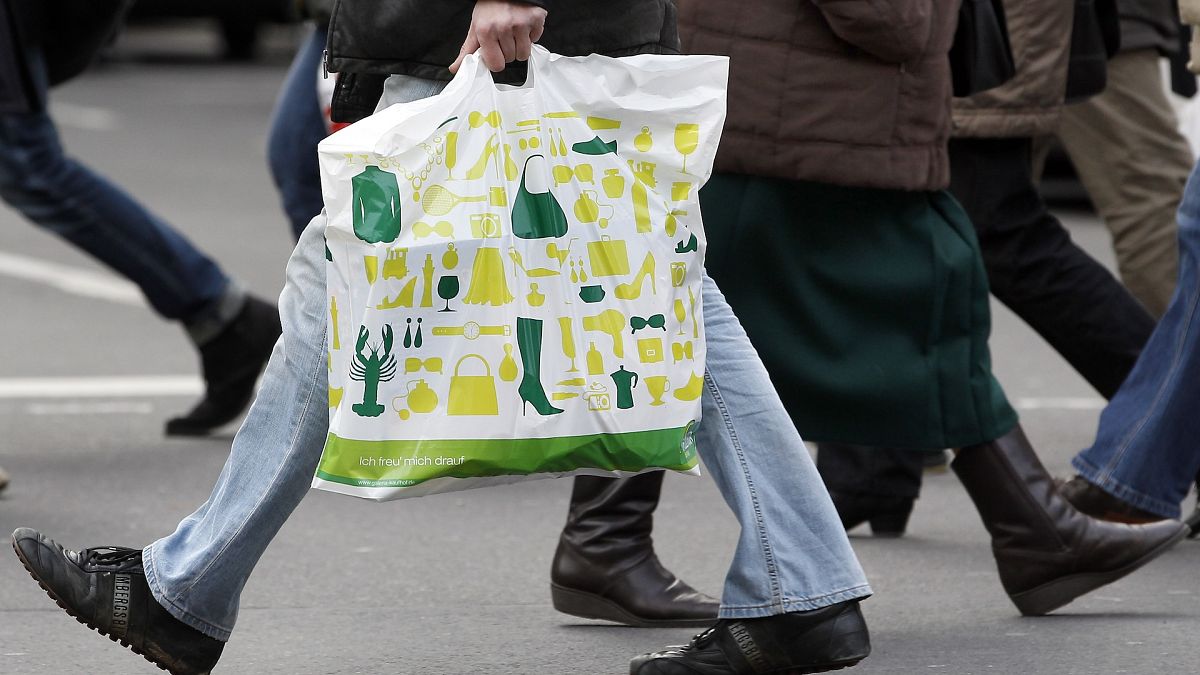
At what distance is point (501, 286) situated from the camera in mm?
2887

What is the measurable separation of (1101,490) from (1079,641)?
42 centimetres

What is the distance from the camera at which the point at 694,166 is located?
3029mm

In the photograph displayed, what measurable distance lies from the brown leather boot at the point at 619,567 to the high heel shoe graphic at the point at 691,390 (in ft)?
2.64

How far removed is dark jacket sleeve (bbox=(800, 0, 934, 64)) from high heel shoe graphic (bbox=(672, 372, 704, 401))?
2.77 ft

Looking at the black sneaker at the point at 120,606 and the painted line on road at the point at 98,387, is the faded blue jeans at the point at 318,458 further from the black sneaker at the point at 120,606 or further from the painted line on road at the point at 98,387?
the painted line on road at the point at 98,387

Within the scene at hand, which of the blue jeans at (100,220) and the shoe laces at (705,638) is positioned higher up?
the shoe laces at (705,638)

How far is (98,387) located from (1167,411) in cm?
367

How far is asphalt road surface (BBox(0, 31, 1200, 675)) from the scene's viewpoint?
12.1 ft

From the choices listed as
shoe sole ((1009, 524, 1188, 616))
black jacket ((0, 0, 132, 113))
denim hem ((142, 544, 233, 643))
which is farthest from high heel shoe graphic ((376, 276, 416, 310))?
black jacket ((0, 0, 132, 113))

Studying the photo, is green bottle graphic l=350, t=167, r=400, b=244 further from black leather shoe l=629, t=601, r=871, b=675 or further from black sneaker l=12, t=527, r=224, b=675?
black leather shoe l=629, t=601, r=871, b=675

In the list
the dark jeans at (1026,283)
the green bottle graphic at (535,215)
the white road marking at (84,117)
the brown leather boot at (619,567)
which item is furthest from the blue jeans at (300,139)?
the white road marking at (84,117)

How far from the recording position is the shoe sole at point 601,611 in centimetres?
385

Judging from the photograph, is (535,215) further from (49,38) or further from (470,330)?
(49,38)

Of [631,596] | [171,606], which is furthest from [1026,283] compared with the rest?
[171,606]
